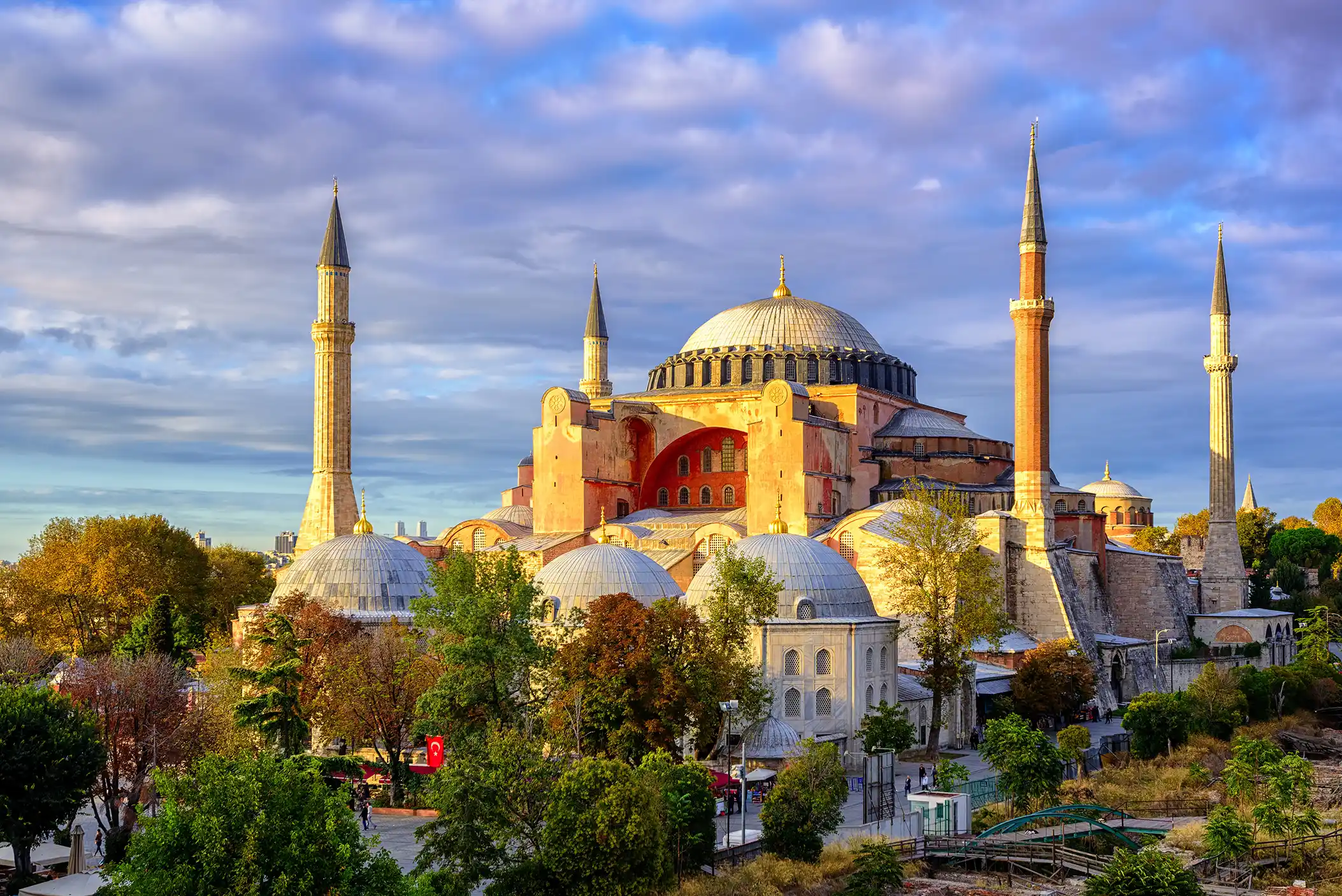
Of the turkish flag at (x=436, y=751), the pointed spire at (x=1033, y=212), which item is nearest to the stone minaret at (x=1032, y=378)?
the pointed spire at (x=1033, y=212)

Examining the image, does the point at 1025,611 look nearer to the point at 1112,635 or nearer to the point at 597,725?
the point at 1112,635

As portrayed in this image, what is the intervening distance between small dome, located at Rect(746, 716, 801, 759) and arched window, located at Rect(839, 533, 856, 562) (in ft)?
31.2

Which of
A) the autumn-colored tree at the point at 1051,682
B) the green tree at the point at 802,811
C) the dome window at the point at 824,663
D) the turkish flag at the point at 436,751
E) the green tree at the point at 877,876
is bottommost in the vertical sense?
the green tree at the point at 877,876

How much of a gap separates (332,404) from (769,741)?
18.0 metres

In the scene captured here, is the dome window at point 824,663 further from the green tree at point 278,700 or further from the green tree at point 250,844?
the green tree at point 250,844

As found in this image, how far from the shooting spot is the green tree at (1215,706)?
32.6 meters

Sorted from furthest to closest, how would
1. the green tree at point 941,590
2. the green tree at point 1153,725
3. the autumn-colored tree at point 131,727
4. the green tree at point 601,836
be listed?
the green tree at point 941,590 → the green tree at point 1153,725 → the autumn-colored tree at point 131,727 → the green tree at point 601,836

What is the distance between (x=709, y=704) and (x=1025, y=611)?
16218 millimetres

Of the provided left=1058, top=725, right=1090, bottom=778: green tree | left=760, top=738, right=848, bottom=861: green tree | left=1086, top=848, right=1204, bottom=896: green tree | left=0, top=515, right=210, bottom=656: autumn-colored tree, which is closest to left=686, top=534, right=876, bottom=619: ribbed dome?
left=1058, top=725, right=1090, bottom=778: green tree

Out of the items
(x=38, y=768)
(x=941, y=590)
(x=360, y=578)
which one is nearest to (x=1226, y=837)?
(x=941, y=590)

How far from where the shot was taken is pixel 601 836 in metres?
17.2

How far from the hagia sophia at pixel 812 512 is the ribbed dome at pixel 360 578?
0.05 m

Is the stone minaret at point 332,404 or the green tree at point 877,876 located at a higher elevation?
the stone minaret at point 332,404

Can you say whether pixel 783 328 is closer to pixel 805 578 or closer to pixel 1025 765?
pixel 805 578
